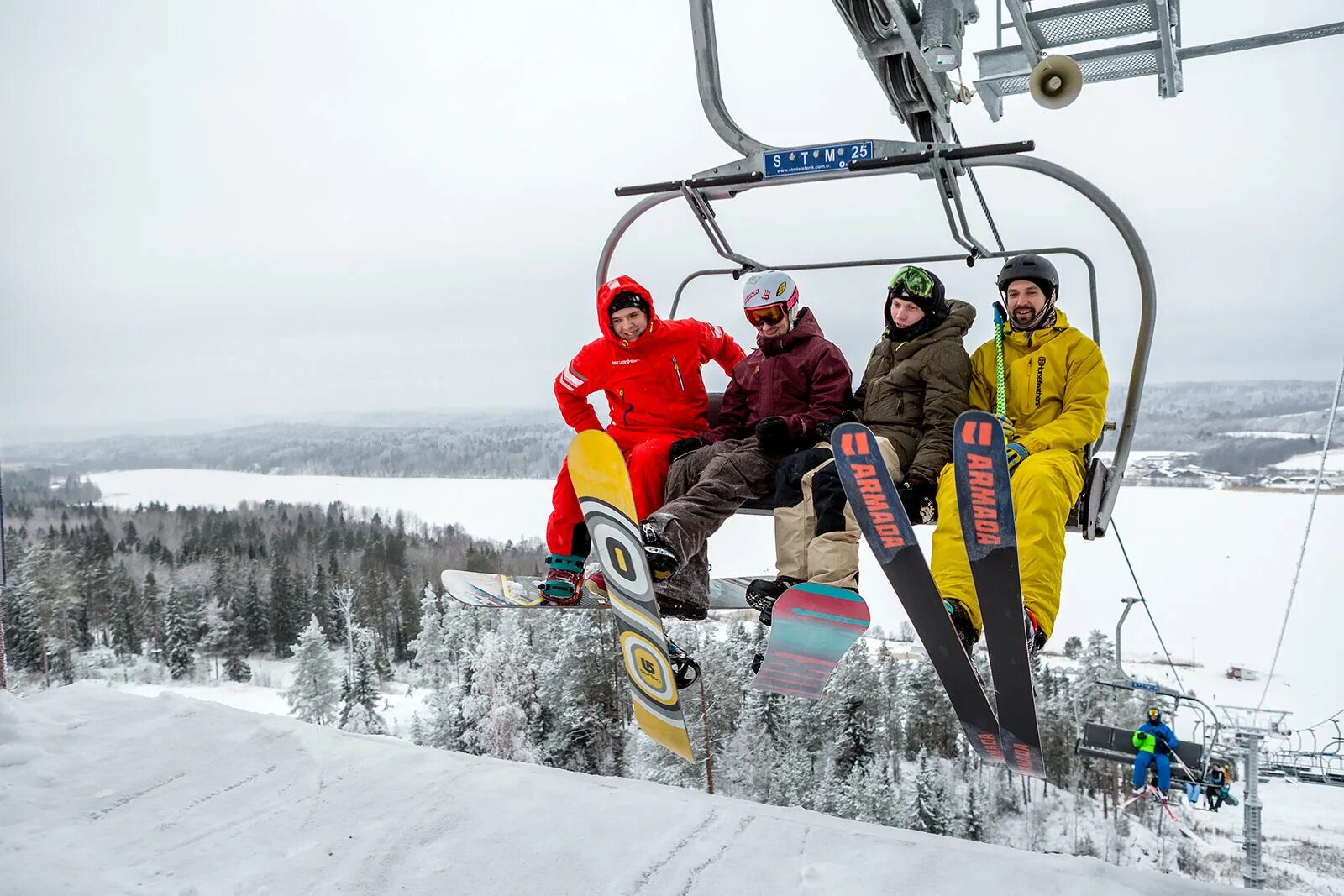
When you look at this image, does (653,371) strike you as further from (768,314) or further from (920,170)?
(920,170)

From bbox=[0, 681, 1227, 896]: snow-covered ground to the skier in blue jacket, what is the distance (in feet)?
24.9

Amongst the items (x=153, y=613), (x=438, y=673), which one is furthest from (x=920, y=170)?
(x=153, y=613)

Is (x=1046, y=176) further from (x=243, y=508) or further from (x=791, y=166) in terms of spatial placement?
(x=243, y=508)

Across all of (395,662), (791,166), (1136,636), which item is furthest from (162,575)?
(1136,636)

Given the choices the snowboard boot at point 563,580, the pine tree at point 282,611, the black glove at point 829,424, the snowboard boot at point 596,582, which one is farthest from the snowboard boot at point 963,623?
the pine tree at point 282,611

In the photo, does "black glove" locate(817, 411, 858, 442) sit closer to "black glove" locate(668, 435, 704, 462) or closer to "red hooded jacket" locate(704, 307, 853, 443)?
"red hooded jacket" locate(704, 307, 853, 443)

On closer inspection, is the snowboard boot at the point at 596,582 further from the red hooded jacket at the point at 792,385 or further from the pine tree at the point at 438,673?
the pine tree at the point at 438,673

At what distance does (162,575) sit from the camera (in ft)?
151

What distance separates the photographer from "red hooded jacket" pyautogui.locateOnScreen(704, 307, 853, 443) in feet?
11.1

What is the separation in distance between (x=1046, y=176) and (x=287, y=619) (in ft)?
152

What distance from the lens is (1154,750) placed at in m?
10.1

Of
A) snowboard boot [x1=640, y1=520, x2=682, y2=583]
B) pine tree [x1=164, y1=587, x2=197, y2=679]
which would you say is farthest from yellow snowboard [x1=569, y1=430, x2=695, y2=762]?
pine tree [x1=164, y1=587, x2=197, y2=679]

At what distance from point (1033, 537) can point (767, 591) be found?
0.84m

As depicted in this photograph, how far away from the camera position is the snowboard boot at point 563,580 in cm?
386
